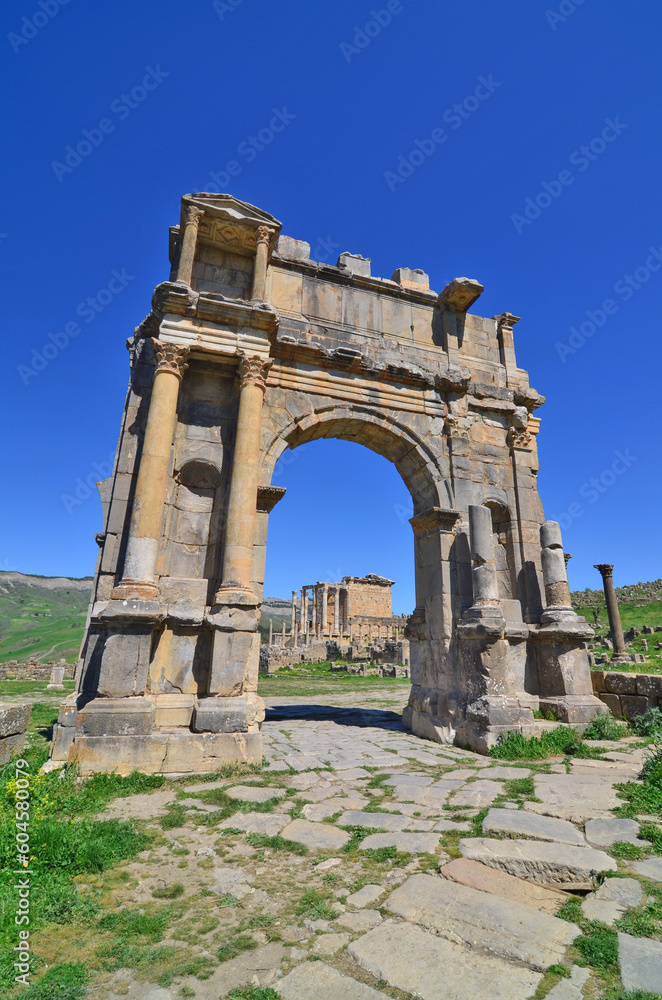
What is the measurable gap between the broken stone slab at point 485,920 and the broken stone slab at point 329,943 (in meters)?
0.36

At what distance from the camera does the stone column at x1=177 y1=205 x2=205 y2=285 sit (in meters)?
7.68

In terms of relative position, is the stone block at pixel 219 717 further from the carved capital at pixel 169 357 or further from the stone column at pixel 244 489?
the carved capital at pixel 169 357

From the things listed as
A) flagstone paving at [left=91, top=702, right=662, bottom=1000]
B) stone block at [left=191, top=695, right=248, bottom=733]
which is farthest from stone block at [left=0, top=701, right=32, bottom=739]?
stone block at [left=191, top=695, right=248, bottom=733]

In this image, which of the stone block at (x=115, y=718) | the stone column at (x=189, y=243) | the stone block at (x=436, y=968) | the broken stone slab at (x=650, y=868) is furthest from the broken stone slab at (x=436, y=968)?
the stone column at (x=189, y=243)

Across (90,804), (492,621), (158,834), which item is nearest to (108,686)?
(90,804)

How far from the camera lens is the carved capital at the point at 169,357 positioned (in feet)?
23.4

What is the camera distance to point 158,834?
377 cm

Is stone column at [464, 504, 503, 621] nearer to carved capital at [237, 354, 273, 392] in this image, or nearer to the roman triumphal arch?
the roman triumphal arch

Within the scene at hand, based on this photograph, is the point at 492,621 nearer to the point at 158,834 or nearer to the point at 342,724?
the point at 342,724

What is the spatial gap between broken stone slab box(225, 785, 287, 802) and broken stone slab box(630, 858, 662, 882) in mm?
2828

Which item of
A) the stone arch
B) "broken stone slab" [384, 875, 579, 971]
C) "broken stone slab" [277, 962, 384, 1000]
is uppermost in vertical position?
the stone arch

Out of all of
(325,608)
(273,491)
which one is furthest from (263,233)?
(325,608)

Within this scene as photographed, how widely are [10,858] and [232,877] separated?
1.36m

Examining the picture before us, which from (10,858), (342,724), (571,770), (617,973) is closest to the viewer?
(617,973)
